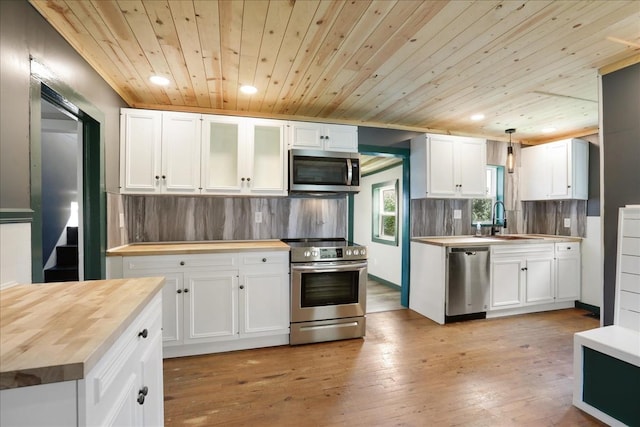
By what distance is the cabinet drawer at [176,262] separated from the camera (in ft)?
8.23

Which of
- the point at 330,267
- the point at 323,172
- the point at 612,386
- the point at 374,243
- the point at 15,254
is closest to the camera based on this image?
the point at 15,254

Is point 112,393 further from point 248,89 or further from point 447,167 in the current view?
point 447,167

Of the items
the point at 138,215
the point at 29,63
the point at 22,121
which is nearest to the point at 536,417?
the point at 22,121

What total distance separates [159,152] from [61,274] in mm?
1991

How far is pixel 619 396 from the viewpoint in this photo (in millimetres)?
1741

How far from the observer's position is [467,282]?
3.46 metres

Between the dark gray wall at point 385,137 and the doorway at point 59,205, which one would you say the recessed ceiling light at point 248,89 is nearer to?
the dark gray wall at point 385,137

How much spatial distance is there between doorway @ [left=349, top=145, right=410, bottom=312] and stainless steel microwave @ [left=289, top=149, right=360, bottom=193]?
65 cm

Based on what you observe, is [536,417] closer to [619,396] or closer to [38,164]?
[619,396]

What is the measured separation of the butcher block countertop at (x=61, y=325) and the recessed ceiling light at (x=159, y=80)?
1.82 m

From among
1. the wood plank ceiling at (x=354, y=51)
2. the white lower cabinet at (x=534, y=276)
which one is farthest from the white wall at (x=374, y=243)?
the wood plank ceiling at (x=354, y=51)

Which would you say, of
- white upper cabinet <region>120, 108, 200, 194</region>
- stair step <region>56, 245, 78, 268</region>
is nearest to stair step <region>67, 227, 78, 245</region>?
stair step <region>56, 245, 78, 268</region>

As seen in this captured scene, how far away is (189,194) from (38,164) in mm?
1361

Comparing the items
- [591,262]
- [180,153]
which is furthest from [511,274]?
[180,153]
